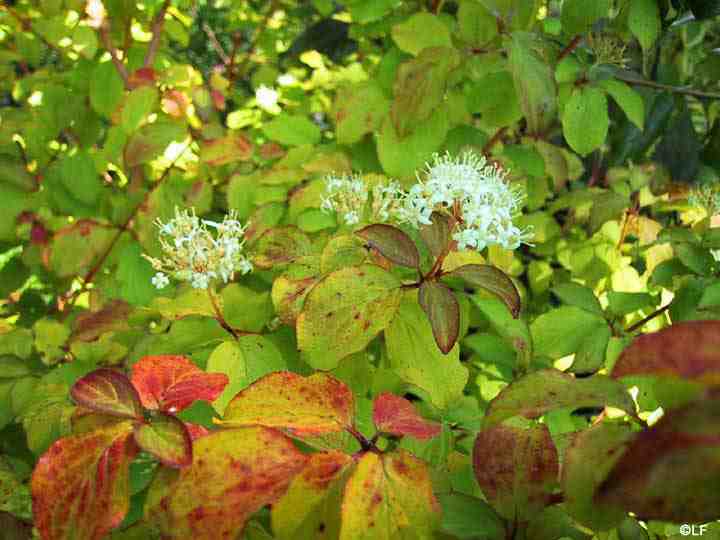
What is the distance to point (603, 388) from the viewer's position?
1.13ft

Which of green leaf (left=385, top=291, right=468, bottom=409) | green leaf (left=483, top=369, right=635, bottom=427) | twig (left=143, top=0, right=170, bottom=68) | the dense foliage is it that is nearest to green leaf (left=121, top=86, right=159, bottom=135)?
the dense foliage

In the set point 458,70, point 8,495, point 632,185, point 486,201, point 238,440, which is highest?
point 458,70

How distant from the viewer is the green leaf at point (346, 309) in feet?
1.73

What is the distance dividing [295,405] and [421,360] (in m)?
0.20

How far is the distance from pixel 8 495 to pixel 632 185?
109cm

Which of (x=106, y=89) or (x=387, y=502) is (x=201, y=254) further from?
(x=106, y=89)

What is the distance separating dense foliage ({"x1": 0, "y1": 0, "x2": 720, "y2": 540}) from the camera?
36 centimetres

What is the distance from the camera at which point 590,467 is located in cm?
35

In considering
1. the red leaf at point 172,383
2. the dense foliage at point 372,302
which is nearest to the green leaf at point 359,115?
the dense foliage at point 372,302

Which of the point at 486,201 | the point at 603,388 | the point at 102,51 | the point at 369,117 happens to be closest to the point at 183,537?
the point at 603,388

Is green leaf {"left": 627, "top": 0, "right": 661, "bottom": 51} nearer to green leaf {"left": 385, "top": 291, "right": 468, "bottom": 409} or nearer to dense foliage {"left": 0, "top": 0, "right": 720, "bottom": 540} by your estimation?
dense foliage {"left": 0, "top": 0, "right": 720, "bottom": 540}

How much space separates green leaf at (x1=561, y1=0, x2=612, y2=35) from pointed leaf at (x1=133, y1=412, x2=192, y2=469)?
2.07ft

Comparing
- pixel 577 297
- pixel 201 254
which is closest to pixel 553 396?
pixel 201 254

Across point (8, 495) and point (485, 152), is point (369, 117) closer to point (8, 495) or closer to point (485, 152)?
point (485, 152)
